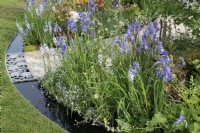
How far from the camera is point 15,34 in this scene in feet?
23.7

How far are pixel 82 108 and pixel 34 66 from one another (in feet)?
5.79

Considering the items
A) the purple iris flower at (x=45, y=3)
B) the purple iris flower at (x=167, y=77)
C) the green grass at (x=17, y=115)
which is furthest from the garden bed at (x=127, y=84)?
the purple iris flower at (x=45, y=3)

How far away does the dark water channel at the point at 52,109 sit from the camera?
3.98 meters

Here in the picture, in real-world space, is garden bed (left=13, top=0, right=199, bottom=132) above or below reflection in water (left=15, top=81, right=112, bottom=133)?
above

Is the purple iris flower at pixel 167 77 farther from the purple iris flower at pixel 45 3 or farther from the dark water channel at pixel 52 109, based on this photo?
the purple iris flower at pixel 45 3

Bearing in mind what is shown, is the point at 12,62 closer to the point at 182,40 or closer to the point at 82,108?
the point at 82,108

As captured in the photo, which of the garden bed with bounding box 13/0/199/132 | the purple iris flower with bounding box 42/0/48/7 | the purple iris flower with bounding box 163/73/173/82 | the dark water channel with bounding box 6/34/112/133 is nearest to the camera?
the purple iris flower with bounding box 163/73/173/82

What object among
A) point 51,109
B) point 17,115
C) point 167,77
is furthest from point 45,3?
point 167,77

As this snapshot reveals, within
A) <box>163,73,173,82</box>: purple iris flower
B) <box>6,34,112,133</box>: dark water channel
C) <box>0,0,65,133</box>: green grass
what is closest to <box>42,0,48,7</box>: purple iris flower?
<box>0,0,65,133</box>: green grass

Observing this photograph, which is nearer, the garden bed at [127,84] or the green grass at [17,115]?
the garden bed at [127,84]

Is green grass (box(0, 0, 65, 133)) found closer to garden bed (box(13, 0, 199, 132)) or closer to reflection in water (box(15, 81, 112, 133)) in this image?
reflection in water (box(15, 81, 112, 133))

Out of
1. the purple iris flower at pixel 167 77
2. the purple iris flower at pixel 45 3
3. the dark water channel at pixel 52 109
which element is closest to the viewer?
the purple iris flower at pixel 167 77

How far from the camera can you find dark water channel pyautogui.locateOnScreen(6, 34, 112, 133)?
3983 millimetres

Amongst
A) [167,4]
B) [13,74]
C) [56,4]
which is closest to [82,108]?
[13,74]
